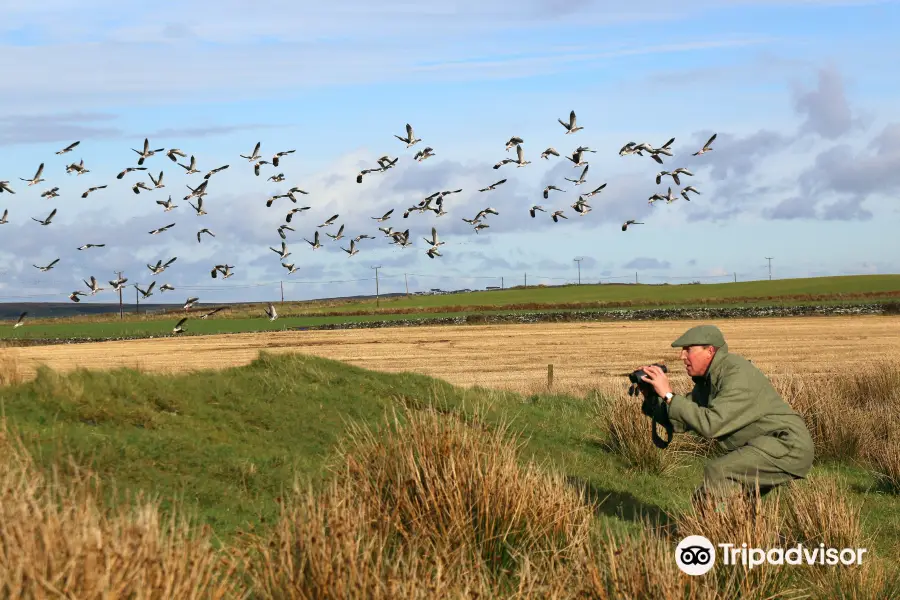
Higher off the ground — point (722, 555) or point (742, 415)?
point (742, 415)

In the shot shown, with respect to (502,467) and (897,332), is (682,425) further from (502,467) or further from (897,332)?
(897,332)

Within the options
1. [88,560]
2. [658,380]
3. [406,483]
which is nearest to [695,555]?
[658,380]

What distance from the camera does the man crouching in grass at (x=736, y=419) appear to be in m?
9.24

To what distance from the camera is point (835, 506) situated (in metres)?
11.2

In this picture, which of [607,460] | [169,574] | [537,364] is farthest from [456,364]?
[169,574]

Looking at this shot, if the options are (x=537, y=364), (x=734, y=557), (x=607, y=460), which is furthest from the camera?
(x=537, y=364)

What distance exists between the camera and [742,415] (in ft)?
30.5

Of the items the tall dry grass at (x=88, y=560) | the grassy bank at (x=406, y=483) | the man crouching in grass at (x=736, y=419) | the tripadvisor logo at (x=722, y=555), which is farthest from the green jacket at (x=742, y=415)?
the tall dry grass at (x=88, y=560)

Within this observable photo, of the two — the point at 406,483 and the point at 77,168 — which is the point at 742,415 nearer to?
the point at 406,483

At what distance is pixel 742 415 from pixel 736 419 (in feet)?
0.21

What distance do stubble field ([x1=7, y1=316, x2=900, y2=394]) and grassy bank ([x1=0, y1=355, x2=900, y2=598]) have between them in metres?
10.1

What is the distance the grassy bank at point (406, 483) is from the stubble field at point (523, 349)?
1012cm

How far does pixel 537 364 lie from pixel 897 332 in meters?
25.4

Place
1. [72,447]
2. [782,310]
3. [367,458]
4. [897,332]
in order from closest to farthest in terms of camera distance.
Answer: [367,458] < [72,447] < [897,332] < [782,310]
